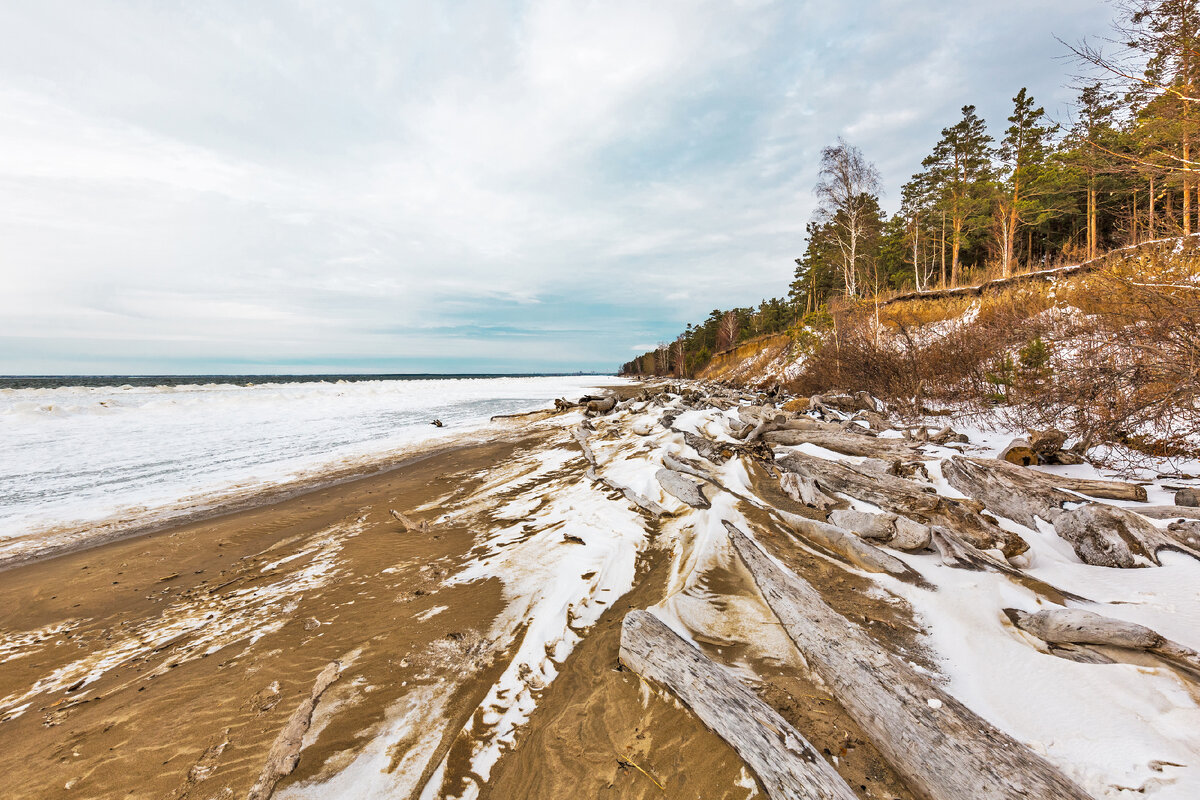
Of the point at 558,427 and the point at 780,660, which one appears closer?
the point at 780,660

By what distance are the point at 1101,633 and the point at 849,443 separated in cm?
468

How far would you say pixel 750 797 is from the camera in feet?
6.23

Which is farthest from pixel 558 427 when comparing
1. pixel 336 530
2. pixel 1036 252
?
pixel 1036 252

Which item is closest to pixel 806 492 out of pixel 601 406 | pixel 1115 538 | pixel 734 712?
pixel 1115 538

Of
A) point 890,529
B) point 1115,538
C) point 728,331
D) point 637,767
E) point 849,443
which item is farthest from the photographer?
point 728,331

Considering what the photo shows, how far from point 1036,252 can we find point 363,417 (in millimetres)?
45683

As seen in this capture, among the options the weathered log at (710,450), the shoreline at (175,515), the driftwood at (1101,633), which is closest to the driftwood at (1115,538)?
the driftwood at (1101,633)

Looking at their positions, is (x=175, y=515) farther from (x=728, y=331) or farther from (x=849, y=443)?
(x=728, y=331)

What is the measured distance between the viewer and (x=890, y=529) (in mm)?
3859

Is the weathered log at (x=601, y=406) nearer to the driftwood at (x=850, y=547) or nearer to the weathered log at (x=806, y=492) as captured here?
the weathered log at (x=806, y=492)

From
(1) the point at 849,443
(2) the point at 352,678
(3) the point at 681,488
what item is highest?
(1) the point at 849,443

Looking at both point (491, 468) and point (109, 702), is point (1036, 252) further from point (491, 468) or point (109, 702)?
point (109, 702)

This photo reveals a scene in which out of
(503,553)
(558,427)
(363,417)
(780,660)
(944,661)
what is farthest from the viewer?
(363,417)

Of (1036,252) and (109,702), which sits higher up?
(1036,252)
